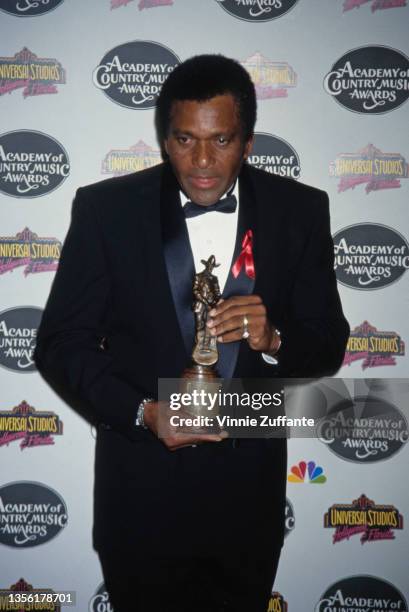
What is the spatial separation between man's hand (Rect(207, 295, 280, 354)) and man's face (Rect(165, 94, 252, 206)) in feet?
1.16

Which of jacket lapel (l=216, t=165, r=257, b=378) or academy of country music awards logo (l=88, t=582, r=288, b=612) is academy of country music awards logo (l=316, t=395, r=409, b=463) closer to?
academy of country music awards logo (l=88, t=582, r=288, b=612)

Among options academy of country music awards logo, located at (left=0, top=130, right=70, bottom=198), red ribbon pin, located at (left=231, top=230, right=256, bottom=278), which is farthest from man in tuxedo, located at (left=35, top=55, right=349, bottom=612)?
academy of country music awards logo, located at (left=0, top=130, right=70, bottom=198)

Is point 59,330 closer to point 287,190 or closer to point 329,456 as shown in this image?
point 287,190

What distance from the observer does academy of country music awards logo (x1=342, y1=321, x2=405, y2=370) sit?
2273mm

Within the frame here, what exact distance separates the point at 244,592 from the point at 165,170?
1288 mm

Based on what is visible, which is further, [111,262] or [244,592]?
[244,592]

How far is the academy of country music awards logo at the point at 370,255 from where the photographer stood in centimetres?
224

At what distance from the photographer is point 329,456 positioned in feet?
7.64

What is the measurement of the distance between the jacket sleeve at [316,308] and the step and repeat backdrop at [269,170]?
0.63 m

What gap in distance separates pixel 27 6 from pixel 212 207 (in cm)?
128

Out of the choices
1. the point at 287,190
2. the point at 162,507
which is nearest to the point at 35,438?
the point at 162,507

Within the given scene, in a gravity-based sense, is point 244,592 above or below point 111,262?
below

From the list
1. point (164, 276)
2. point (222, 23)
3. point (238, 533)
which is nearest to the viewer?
point (164, 276)

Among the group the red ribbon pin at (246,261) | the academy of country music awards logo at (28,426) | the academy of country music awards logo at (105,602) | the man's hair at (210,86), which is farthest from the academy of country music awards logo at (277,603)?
the man's hair at (210,86)
